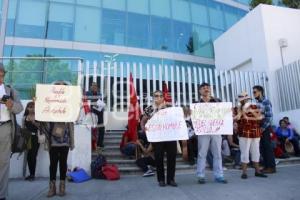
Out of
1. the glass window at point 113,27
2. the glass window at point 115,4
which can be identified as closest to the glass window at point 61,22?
the glass window at point 113,27

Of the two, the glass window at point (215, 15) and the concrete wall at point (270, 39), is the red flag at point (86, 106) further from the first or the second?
the glass window at point (215, 15)

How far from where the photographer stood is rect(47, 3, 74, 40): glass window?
19.7 m

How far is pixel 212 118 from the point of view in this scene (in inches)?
268

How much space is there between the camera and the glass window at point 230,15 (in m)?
25.8

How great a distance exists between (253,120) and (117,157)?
3962mm

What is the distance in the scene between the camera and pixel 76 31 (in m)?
19.8

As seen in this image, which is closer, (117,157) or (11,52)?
(117,157)

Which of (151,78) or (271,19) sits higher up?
(271,19)

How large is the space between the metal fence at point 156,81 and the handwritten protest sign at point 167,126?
528 centimetres

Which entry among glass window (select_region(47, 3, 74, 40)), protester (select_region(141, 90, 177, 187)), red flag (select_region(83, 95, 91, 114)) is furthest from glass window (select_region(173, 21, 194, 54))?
protester (select_region(141, 90, 177, 187))

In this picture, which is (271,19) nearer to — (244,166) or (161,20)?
(244,166)

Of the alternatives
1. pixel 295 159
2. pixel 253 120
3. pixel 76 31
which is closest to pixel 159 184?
pixel 253 120

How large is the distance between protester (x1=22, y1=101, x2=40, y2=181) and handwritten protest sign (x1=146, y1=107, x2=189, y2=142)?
119 inches

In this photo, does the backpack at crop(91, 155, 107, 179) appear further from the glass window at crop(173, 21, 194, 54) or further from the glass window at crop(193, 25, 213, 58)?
the glass window at crop(193, 25, 213, 58)
